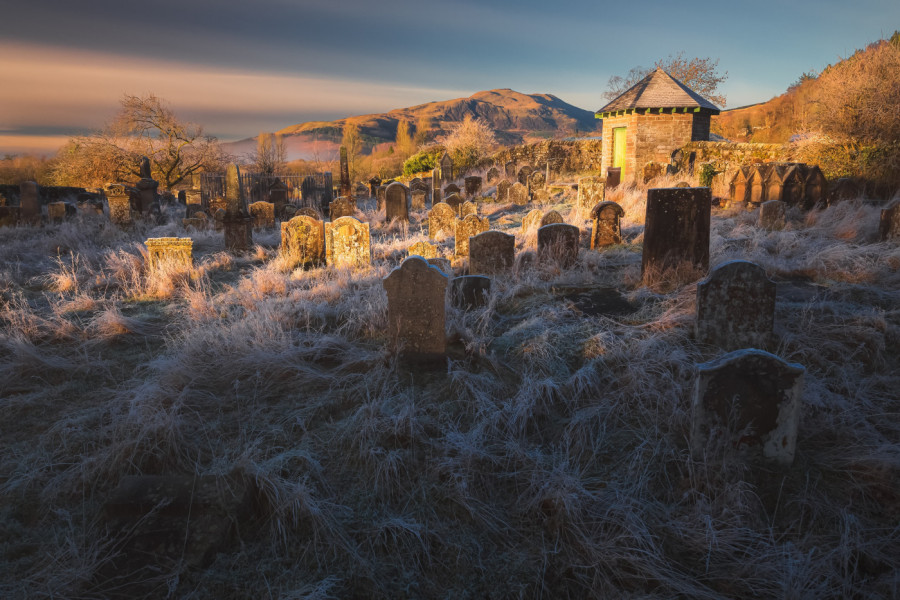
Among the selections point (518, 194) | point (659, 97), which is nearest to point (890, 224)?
point (518, 194)

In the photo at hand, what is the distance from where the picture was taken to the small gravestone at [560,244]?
24.3ft

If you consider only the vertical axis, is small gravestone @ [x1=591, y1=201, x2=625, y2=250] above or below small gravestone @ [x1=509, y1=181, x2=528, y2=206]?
below

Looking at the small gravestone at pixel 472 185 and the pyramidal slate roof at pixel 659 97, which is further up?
the pyramidal slate roof at pixel 659 97

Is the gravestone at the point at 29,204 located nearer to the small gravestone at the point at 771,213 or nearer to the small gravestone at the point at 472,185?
the small gravestone at the point at 472,185

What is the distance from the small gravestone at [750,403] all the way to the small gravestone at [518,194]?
15.4 m

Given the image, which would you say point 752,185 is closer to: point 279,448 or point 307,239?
point 307,239

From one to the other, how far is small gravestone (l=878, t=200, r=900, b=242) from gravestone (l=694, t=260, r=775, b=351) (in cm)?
503

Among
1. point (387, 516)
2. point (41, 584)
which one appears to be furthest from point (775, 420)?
point (41, 584)

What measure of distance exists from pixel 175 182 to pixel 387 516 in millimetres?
32227

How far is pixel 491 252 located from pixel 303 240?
3.57 m

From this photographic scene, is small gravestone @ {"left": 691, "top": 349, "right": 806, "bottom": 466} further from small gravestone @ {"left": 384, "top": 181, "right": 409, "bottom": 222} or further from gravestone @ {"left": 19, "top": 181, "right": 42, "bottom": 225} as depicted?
gravestone @ {"left": 19, "top": 181, "right": 42, "bottom": 225}

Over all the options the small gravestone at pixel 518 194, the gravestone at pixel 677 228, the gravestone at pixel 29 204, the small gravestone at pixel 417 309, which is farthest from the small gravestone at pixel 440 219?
the gravestone at pixel 29 204

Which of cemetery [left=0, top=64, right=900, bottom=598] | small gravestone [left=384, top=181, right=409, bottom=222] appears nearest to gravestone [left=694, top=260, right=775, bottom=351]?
cemetery [left=0, top=64, right=900, bottom=598]

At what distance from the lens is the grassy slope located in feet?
8.14
